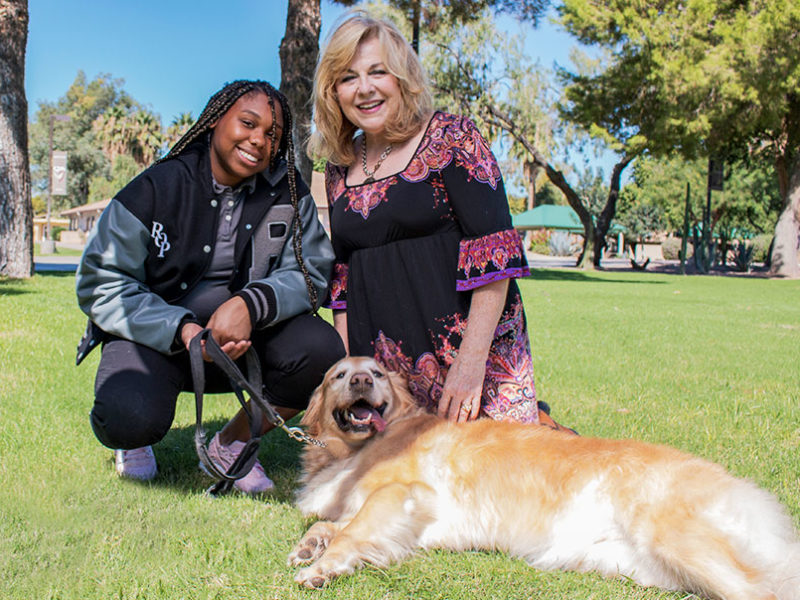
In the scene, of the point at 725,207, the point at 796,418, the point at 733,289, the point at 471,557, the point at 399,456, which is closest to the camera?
the point at 471,557

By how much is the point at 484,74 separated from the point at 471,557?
90.6 ft

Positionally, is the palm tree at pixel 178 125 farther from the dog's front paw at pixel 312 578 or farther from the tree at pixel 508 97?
the dog's front paw at pixel 312 578

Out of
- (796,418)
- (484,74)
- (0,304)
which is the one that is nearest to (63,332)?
(0,304)

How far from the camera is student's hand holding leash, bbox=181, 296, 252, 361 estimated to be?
10.5ft

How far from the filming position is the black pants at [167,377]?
3201 millimetres

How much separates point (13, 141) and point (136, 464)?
11591 mm

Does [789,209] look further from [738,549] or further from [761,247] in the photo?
[738,549]

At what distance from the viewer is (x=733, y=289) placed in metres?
20.8

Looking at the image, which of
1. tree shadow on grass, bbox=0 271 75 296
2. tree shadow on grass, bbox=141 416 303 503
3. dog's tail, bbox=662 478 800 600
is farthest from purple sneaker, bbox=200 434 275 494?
tree shadow on grass, bbox=0 271 75 296

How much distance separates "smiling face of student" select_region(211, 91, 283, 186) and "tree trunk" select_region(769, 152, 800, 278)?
2888 centimetres

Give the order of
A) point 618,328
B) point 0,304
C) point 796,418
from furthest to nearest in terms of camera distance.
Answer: point 618,328
point 0,304
point 796,418

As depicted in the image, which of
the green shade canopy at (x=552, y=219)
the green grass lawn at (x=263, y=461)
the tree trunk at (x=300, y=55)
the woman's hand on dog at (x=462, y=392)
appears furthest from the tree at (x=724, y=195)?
the woman's hand on dog at (x=462, y=392)

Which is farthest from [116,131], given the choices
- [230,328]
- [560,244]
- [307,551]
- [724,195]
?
[307,551]

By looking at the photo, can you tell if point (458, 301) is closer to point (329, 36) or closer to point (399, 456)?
point (399, 456)
